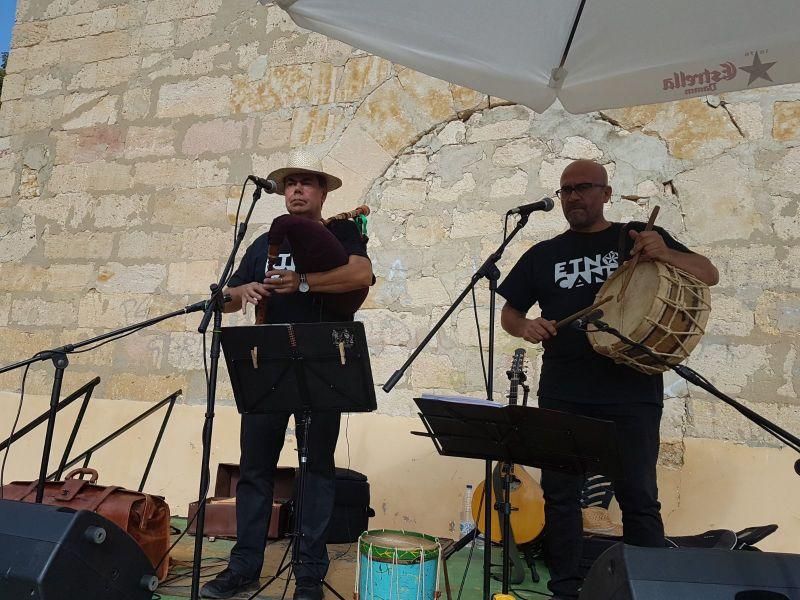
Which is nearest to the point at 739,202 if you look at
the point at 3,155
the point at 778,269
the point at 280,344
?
the point at 778,269

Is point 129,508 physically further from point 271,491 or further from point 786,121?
point 786,121

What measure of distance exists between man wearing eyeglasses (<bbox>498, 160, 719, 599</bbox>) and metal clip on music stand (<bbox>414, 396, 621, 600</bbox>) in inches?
13.2

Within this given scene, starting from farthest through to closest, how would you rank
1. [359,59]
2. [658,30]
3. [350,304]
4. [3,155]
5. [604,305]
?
[3,155] → [359,59] → [350,304] → [604,305] → [658,30]

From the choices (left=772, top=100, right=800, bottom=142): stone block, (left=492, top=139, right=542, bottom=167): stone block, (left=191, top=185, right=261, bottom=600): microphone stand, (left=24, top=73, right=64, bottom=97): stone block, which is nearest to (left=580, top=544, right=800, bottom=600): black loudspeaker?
(left=191, top=185, right=261, bottom=600): microphone stand

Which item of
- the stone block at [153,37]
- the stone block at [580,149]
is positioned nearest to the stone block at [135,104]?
the stone block at [153,37]

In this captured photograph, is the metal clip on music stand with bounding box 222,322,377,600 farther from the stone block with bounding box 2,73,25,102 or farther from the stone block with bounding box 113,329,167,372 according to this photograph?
the stone block with bounding box 2,73,25,102

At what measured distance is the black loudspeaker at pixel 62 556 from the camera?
6.72 ft

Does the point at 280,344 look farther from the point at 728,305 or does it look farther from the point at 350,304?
the point at 728,305

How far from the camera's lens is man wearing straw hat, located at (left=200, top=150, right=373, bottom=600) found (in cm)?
286

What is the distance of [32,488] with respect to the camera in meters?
3.48

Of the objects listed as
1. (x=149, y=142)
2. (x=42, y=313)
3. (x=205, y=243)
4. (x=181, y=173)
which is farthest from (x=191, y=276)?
(x=42, y=313)

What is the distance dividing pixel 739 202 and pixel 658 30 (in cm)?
191

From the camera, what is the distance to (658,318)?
2.67 m

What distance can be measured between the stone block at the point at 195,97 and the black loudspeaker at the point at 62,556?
388cm
